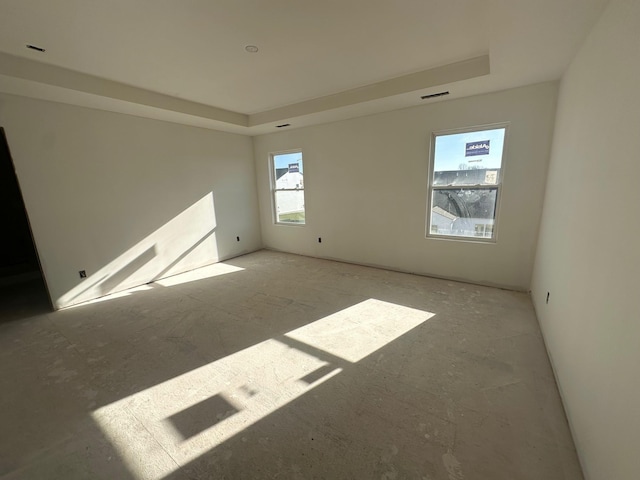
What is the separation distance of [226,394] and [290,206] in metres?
4.12

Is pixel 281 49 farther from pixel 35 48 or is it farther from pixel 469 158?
pixel 469 158

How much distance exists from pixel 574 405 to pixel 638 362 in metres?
0.84

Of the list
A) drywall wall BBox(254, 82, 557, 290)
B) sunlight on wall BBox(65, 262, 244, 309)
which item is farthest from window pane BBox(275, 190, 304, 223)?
sunlight on wall BBox(65, 262, 244, 309)

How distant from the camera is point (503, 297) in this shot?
3.25 meters

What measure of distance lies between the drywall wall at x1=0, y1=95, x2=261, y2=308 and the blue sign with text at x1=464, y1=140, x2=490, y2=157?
4.20 meters

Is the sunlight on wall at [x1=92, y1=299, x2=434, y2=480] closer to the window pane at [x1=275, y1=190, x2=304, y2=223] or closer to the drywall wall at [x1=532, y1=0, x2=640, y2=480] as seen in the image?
the drywall wall at [x1=532, y1=0, x2=640, y2=480]

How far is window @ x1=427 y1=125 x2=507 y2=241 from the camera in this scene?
3.36 meters

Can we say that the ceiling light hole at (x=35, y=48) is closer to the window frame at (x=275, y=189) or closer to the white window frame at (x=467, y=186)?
the window frame at (x=275, y=189)

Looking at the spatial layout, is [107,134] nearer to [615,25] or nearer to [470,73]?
[470,73]

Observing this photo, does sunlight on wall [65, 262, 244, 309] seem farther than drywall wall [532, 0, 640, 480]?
Yes

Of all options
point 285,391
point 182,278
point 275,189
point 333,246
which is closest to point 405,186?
point 333,246

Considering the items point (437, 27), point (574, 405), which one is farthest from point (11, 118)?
point (574, 405)

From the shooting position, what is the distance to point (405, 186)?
399cm

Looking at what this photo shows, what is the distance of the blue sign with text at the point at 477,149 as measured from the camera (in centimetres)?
337
